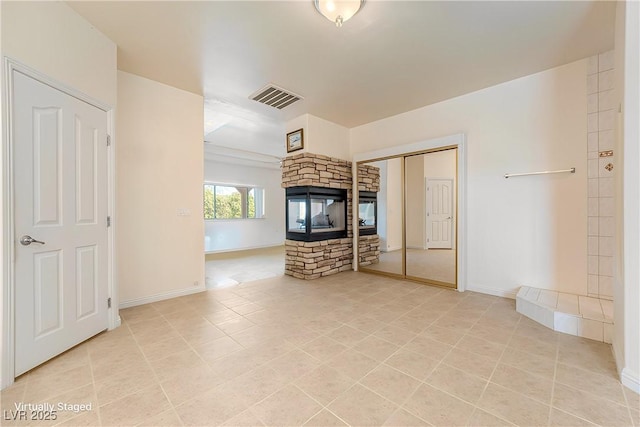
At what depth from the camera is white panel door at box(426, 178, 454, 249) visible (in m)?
A: 3.81

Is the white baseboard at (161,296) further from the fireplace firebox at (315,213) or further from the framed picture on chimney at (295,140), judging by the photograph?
the framed picture on chimney at (295,140)

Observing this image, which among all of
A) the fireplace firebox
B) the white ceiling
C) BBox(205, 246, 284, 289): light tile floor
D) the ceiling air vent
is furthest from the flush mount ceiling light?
BBox(205, 246, 284, 289): light tile floor

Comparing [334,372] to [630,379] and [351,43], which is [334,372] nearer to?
[630,379]

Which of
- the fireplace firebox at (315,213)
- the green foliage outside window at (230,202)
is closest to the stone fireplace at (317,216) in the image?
the fireplace firebox at (315,213)

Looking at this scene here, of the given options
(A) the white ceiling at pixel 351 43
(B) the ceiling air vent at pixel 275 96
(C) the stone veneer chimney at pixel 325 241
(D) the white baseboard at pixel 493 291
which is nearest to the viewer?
(A) the white ceiling at pixel 351 43

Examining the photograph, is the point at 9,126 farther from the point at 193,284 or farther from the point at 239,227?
the point at 239,227

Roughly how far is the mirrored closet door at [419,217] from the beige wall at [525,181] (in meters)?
0.31

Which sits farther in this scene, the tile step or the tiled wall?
the tiled wall

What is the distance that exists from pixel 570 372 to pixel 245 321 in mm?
2607

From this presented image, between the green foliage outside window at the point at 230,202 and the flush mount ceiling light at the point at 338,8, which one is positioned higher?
the flush mount ceiling light at the point at 338,8

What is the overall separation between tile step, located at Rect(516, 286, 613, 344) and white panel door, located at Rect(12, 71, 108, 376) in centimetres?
418

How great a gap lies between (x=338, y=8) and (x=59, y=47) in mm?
2204

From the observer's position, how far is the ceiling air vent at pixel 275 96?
3367 mm

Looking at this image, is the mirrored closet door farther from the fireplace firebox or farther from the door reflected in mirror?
Result: the fireplace firebox
